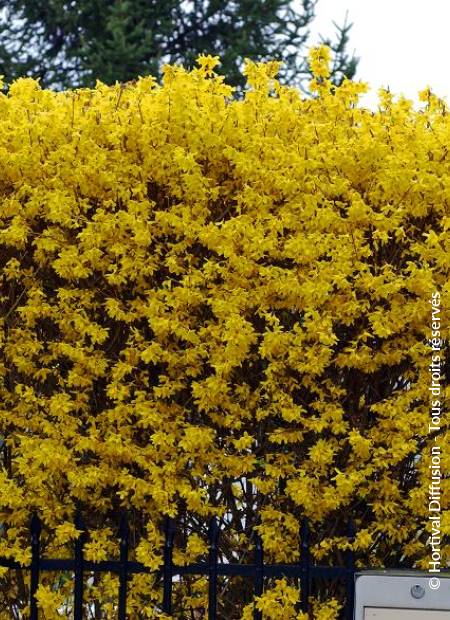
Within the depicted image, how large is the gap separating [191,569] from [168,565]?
117 millimetres

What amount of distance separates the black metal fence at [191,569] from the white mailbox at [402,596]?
1.69ft

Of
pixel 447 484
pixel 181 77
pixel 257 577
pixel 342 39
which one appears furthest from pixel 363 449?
pixel 342 39

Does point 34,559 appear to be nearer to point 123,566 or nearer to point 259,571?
point 123,566

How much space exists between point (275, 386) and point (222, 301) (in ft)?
1.39

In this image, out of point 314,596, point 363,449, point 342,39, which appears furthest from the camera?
point 342,39

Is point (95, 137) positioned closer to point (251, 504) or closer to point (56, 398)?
point (56, 398)

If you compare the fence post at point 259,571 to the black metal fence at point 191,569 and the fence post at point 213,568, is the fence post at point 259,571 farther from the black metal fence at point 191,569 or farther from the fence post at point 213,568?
the fence post at point 213,568

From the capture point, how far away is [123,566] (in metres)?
4.57

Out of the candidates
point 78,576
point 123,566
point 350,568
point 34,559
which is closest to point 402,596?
point 350,568

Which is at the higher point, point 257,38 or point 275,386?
point 257,38

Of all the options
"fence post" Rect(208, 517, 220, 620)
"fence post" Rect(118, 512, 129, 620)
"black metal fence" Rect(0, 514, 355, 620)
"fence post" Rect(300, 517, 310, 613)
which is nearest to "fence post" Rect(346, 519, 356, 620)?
"black metal fence" Rect(0, 514, 355, 620)

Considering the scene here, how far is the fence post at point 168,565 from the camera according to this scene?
4.50m

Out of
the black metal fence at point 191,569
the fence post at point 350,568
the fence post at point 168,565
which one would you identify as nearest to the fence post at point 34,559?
the black metal fence at point 191,569

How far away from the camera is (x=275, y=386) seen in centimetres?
451
